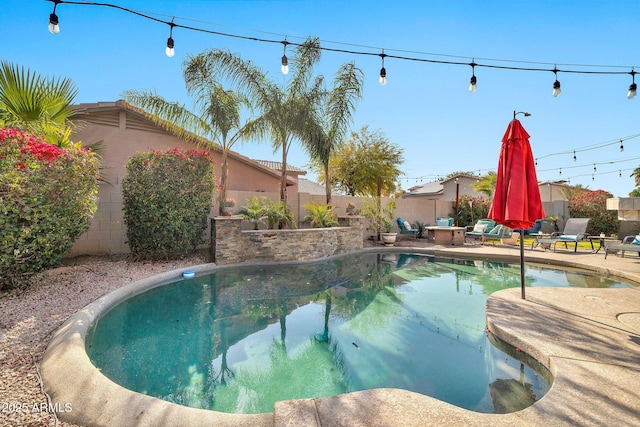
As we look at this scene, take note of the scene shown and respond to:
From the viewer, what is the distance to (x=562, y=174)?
955 inches

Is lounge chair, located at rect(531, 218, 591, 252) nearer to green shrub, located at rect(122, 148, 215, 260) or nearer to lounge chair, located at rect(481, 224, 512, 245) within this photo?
lounge chair, located at rect(481, 224, 512, 245)

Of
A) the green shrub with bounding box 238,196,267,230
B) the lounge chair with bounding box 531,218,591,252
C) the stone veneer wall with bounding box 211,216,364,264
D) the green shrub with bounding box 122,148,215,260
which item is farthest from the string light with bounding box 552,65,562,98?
the green shrub with bounding box 122,148,215,260

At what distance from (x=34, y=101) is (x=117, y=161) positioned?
4.78 metres

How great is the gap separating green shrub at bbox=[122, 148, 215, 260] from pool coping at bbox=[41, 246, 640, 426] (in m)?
3.92

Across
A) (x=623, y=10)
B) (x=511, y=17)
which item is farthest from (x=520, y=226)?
(x=623, y=10)

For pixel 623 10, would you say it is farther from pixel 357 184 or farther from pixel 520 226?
pixel 357 184

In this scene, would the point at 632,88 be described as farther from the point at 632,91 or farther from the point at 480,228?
the point at 480,228

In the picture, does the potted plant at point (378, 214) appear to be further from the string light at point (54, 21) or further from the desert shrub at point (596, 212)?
the string light at point (54, 21)

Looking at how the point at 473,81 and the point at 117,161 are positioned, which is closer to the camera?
the point at 473,81

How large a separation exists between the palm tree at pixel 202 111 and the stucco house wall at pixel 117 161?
3.43 feet

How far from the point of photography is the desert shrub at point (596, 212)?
46.9ft

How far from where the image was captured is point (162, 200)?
25.4 ft

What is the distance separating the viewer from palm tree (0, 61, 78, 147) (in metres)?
5.70


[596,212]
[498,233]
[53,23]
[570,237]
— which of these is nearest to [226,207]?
[53,23]
